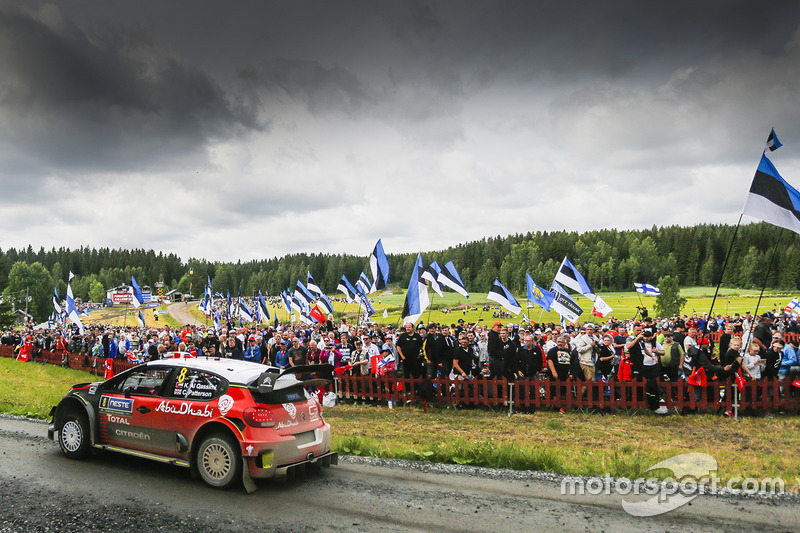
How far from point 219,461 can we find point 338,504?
1.79m

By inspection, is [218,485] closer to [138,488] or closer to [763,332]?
[138,488]

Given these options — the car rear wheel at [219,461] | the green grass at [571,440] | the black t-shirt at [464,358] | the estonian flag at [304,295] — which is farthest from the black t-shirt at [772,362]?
the estonian flag at [304,295]

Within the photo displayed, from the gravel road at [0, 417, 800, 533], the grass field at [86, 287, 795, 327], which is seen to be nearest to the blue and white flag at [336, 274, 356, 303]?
the gravel road at [0, 417, 800, 533]

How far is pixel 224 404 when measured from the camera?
7047 millimetres

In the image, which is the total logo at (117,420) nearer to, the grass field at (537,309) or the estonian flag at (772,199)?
the estonian flag at (772,199)

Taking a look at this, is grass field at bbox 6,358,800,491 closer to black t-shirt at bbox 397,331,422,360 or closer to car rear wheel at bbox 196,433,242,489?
black t-shirt at bbox 397,331,422,360

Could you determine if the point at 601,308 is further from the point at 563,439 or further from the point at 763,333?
the point at 563,439

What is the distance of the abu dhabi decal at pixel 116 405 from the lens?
776cm

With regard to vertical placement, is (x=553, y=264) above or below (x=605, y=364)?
above

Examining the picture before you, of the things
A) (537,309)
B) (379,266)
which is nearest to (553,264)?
(537,309)

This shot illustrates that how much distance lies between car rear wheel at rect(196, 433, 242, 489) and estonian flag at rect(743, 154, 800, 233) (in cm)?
1120

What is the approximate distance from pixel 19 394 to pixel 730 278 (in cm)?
13685

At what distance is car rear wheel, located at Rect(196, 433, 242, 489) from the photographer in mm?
6809

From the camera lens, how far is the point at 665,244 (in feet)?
454
